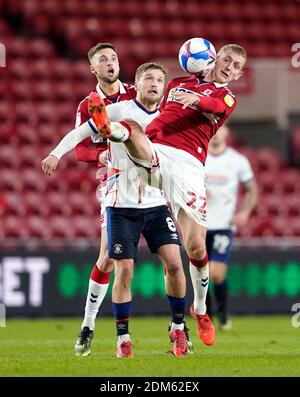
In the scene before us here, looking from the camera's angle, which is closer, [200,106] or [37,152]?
[200,106]

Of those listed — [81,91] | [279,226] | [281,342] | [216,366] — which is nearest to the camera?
[216,366]

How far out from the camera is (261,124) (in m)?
19.2

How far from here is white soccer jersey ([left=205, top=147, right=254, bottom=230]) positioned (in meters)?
12.6

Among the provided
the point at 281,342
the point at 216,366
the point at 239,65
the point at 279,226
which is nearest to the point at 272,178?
the point at 279,226

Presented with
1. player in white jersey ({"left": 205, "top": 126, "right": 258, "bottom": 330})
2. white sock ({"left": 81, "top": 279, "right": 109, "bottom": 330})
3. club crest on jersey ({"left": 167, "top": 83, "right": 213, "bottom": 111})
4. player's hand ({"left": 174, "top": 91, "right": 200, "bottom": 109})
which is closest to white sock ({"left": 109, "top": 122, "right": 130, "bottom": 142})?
player's hand ({"left": 174, "top": 91, "right": 200, "bottom": 109})

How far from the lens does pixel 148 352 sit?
9023 millimetres

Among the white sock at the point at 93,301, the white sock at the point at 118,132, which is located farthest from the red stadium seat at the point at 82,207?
the white sock at the point at 118,132

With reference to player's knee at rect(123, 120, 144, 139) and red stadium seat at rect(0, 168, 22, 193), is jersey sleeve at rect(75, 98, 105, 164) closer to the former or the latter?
player's knee at rect(123, 120, 144, 139)

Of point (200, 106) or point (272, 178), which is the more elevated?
point (200, 106)

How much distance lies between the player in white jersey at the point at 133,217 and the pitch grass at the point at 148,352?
310 mm

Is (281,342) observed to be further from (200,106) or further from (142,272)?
(142,272)

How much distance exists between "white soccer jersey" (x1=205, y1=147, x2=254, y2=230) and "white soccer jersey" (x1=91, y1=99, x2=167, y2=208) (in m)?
3.94

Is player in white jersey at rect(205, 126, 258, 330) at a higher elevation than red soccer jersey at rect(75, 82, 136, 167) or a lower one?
lower

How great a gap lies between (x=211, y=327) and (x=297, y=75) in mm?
11154
